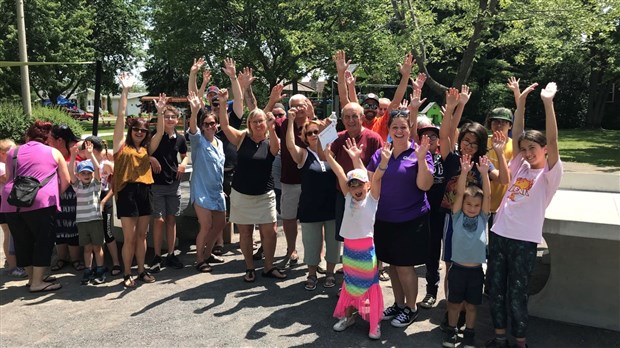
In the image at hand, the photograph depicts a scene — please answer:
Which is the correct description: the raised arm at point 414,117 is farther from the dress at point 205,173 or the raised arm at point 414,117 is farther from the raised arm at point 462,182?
the dress at point 205,173

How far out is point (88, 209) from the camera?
4941 mm

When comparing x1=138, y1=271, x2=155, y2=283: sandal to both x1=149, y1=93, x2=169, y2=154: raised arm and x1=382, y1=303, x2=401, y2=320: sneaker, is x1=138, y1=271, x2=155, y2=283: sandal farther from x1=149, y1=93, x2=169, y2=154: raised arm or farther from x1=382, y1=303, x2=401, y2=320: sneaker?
x1=382, y1=303, x2=401, y2=320: sneaker

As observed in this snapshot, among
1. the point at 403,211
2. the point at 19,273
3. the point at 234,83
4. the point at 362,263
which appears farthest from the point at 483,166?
the point at 19,273

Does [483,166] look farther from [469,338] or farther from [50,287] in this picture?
[50,287]

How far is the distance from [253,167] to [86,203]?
5.97 ft

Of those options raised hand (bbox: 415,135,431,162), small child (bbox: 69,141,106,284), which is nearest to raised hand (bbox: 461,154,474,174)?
raised hand (bbox: 415,135,431,162)

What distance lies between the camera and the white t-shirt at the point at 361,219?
3.71 m

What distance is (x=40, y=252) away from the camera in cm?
470

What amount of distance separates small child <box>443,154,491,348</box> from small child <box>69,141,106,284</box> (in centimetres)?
357

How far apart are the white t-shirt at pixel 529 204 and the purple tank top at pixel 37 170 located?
4.17 meters

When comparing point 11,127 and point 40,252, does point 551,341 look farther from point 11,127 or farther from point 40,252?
point 11,127

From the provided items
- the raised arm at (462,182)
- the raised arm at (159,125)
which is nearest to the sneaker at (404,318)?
the raised arm at (462,182)

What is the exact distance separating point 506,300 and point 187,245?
4.33 m

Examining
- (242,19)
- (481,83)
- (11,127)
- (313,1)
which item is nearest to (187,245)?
(313,1)
